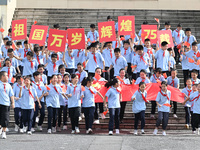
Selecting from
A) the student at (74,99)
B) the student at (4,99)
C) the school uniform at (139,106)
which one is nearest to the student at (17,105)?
the student at (4,99)

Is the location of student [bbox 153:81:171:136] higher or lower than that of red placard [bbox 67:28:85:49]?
lower

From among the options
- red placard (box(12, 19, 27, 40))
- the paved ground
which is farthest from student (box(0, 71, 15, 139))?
red placard (box(12, 19, 27, 40))

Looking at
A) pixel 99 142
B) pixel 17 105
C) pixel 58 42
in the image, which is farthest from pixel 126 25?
pixel 99 142

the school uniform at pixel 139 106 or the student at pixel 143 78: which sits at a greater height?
the student at pixel 143 78

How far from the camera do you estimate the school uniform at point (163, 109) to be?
13.6 m

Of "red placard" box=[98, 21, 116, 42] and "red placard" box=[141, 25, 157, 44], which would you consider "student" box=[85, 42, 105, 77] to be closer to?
"red placard" box=[98, 21, 116, 42]

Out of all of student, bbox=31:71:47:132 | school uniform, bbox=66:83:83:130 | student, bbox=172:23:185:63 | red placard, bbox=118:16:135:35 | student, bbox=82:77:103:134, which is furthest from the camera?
student, bbox=172:23:185:63

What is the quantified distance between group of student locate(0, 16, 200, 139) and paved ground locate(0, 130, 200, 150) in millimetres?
493

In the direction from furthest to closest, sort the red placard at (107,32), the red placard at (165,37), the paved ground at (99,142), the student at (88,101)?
1. the red placard at (165,37)
2. the red placard at (107,32)
3. the student at (88,101)
4. the paved ground at (99,142)

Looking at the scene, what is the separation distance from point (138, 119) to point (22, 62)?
16.2 feet

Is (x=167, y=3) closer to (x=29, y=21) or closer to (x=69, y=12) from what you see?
(x=69, y=12)

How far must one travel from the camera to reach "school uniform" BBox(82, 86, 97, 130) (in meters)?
13.8

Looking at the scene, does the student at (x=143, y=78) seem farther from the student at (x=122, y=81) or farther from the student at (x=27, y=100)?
the student at (x=27, y=100)

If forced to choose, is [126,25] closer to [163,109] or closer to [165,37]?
[165,37]
